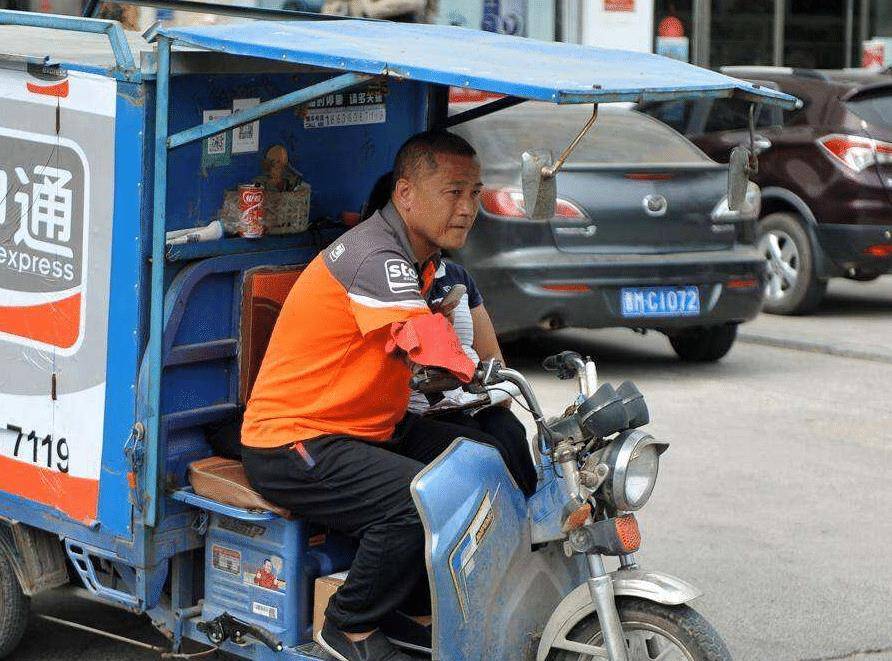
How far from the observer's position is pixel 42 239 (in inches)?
160

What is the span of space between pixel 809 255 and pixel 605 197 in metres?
3.04

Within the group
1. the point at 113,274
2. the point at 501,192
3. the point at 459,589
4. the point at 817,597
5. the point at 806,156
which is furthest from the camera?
the point at 806,156

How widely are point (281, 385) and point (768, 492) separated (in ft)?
10.5

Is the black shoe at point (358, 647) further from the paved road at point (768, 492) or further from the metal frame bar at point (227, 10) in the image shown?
the metal frame bar at point (227, 10)

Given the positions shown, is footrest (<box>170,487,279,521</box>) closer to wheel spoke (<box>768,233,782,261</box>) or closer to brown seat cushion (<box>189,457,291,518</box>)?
brown seat cushion (<box>189,457,291,518</box>)

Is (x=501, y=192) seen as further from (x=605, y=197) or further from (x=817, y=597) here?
(x=817, y=597)

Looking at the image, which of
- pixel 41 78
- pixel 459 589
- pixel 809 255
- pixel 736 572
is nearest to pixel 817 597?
pixel 736 572

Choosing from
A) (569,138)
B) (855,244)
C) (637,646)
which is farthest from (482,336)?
(855,244)

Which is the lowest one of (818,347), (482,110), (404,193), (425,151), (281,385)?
(818,347)

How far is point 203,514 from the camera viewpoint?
13.3 ft

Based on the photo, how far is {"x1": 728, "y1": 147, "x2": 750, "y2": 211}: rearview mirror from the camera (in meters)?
3.82

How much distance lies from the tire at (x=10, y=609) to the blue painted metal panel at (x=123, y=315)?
0.60 m

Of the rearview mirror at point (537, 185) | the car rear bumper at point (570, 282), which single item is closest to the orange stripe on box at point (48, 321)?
the rearview mirror at point (537, 185)

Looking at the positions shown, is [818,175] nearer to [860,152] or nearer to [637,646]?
[860,152]
